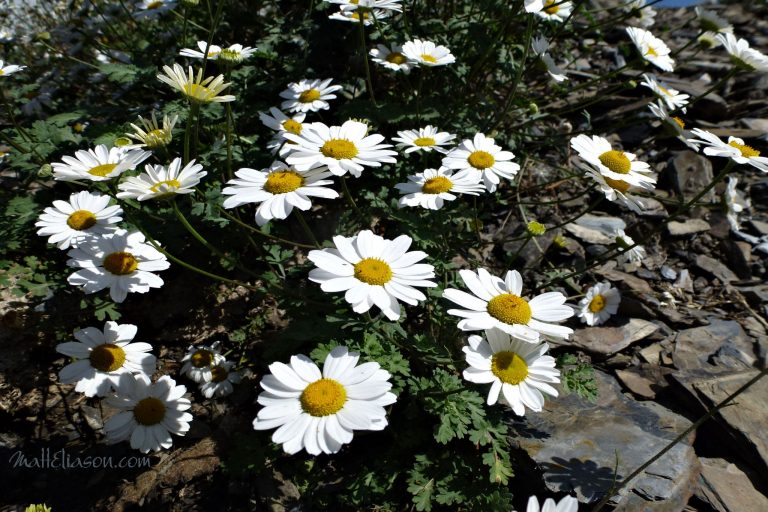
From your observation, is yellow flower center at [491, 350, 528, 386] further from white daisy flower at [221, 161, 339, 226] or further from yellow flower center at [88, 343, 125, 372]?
yellow flower center at [88, 343, 125, 372]

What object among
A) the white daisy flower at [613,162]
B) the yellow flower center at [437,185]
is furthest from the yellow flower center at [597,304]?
the yellow flower center at [437,185]

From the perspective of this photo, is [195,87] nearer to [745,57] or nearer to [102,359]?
[102,359]

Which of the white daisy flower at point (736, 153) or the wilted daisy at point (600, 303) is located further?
the wilted daisy at point (600, 303)

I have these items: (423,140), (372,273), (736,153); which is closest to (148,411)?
(372,273)

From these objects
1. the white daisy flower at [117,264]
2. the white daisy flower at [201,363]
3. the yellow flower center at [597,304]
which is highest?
the white daisy flower at [117,264]

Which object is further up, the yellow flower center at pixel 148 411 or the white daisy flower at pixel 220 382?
the yellow flower center at pixel 148 411

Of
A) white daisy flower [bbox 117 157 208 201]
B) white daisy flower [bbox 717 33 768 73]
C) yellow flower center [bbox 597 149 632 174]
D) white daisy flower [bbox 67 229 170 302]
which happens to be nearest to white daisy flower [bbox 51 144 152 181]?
white daisy flower [bbox 117 157 208 201]

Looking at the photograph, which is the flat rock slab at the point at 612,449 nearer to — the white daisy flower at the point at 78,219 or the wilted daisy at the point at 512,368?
the wilted daisy at the point at 512,368

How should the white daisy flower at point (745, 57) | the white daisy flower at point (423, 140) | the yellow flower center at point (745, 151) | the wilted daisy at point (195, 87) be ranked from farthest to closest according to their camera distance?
the white daisy flower at point (423, 140)
the white daisy flower at point (745, 57)
the yellow flower center at point (745, 151)
the wilted daisy at point (195, 87)
